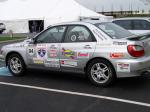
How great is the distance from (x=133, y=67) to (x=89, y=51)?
112 centimetres

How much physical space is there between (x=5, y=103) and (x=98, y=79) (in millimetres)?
2204

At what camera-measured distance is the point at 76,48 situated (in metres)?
7.74

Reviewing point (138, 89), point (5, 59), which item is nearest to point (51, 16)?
point (5, 59)

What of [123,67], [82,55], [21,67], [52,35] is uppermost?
[52,35]

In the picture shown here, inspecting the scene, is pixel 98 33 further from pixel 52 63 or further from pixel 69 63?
pixel 52 63

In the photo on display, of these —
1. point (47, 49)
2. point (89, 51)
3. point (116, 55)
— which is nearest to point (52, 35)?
point (47, 49)

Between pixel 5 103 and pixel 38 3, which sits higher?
pixel 38 3

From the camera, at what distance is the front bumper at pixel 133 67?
22.7 ft

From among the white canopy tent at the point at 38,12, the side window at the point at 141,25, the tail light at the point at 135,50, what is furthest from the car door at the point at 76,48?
the white canopy tent at the point at 38,12

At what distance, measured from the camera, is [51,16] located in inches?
1583

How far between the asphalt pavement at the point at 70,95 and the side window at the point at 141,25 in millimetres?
6124

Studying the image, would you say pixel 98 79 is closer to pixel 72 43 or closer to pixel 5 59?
pixel 72 43

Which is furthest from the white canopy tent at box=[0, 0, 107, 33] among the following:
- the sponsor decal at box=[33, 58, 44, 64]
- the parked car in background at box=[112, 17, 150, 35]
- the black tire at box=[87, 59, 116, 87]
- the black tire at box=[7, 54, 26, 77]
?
the black tire at box=[87, 59, 116, 87]

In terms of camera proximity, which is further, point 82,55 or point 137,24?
point 137,24
